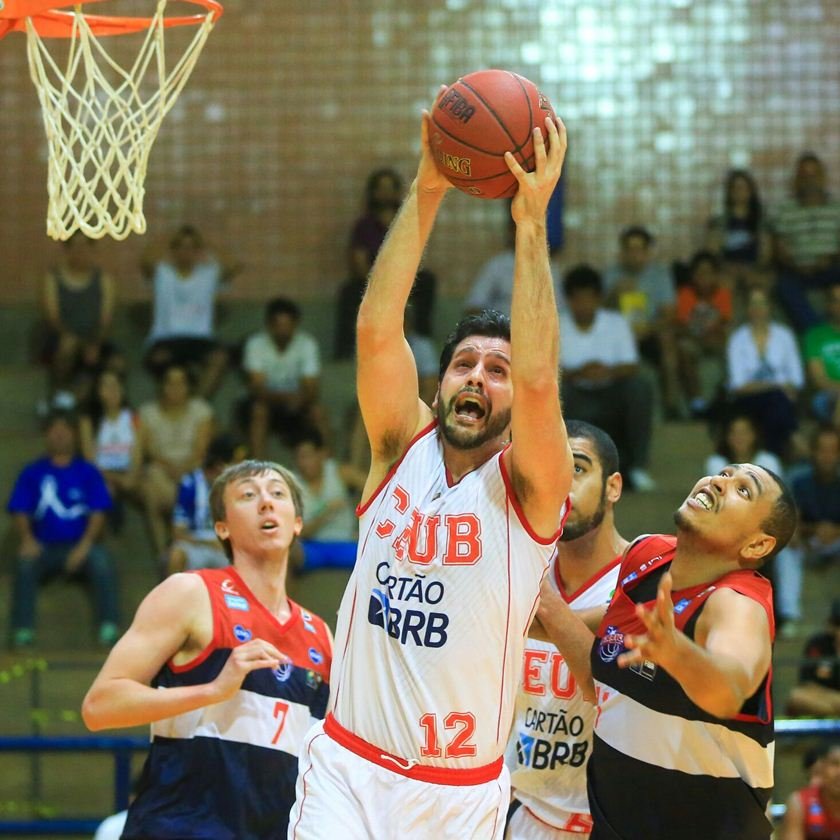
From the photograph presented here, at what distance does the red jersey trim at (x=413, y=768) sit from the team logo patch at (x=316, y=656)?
93cm

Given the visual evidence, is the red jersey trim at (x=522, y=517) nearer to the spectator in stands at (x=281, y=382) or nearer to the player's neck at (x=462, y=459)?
the player's neck at (x=462, y=459)

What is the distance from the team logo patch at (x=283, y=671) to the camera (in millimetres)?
4414

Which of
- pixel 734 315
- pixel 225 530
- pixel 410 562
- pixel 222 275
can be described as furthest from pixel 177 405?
pixel 410 562

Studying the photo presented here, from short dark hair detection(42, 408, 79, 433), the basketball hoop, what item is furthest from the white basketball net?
short dark hair detection(42, 408, 79, 433)

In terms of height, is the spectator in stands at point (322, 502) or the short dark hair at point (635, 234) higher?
the short dark hair at point (635, 234)

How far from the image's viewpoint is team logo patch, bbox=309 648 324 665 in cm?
455

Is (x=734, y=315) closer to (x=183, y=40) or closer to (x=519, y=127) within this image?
(x=183, y=40)

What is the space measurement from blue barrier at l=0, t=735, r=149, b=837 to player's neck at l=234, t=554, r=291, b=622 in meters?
2.00

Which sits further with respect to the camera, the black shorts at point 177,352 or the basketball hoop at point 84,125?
the black shorts at point 177,352

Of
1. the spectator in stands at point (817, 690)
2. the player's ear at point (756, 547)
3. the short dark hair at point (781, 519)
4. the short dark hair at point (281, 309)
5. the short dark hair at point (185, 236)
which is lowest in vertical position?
the spectator in stands at point (817, 690)

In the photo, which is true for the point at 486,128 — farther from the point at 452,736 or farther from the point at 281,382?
the point at 281,382

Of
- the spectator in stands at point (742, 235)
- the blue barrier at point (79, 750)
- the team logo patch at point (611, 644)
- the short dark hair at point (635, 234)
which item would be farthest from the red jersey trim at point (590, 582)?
the spectator in stands at point (742, 235)

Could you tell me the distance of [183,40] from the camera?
39.8 ft

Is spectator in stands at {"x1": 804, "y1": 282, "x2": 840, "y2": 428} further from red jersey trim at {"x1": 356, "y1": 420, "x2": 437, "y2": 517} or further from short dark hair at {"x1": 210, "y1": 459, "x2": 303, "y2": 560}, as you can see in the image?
red jersey trim at {"x1": 356, "y1": 420, "x2": 437, "y2": 517}
